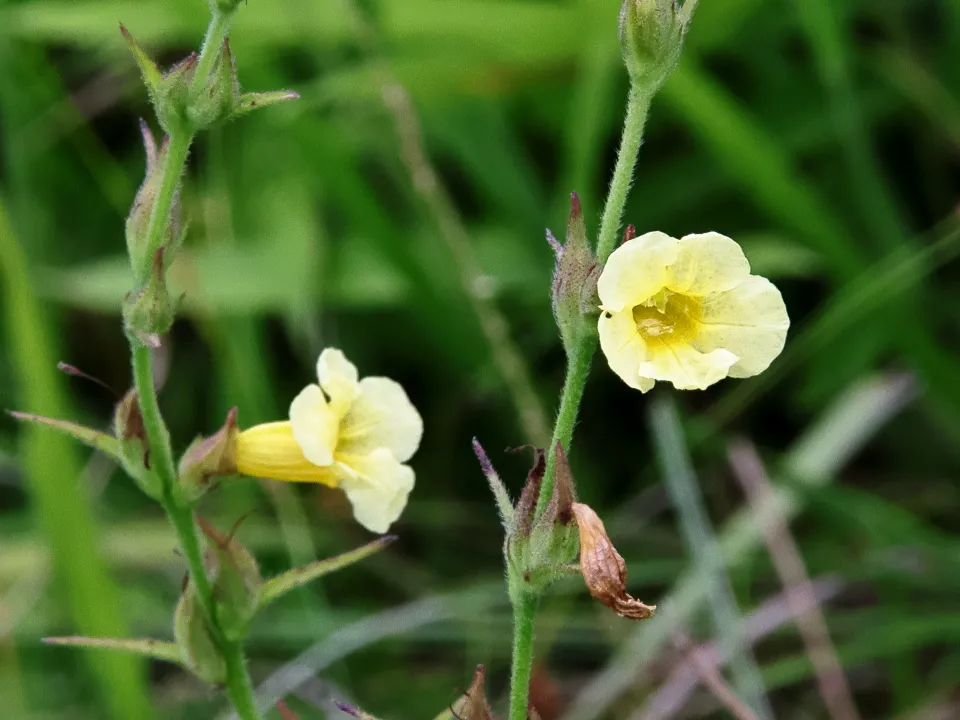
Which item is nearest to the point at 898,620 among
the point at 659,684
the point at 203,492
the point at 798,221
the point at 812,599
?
the point at 812,599

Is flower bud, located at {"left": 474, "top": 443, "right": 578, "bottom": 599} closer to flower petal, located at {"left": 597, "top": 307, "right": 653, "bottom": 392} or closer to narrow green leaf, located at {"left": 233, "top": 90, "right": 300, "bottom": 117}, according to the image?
flower petal, located at {"left": 597, "top": 307, "right": 653, "bottom": 392}

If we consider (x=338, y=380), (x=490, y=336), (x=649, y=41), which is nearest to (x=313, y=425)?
(x=338, y=380)

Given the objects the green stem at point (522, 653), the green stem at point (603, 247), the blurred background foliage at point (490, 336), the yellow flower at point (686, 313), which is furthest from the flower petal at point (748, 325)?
the blurred background foliage at point (490, 336)

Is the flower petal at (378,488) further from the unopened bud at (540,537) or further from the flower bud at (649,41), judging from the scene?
the flower bud at (649,41)

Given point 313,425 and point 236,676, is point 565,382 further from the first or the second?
point 236,676

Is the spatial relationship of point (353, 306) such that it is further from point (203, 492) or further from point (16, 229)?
point (203, 492)

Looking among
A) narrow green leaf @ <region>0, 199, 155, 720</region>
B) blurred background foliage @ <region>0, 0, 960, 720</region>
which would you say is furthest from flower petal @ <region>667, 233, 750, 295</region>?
narrow green leaf @ <region>0, 199, 155, 720</region>
